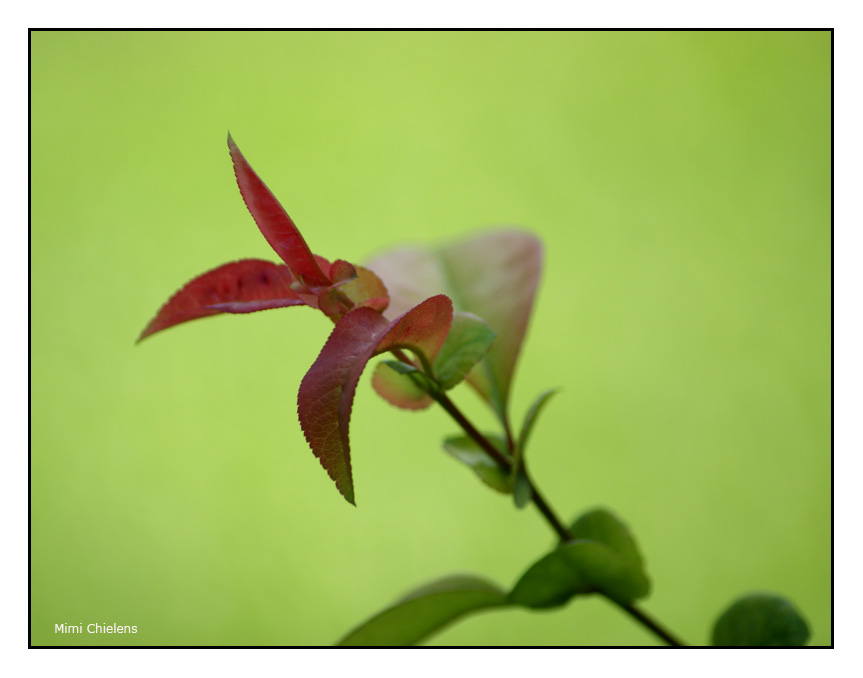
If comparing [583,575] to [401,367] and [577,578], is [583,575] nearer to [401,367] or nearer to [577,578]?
[577,578]

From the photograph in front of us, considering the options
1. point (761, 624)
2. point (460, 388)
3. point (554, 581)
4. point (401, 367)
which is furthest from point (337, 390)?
point (460, 388)

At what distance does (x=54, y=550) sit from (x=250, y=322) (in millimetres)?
476

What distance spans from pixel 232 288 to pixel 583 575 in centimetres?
21

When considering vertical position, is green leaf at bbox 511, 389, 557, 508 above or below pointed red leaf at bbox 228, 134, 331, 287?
below

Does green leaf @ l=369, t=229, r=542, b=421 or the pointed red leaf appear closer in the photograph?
the pointed red leaf

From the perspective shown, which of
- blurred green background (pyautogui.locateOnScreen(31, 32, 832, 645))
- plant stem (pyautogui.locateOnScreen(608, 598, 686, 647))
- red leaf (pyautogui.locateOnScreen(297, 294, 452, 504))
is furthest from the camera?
blurred green background (pyautogui.locateOnScreen(31, 32, 832, 645))

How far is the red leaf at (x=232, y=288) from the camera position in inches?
12.0

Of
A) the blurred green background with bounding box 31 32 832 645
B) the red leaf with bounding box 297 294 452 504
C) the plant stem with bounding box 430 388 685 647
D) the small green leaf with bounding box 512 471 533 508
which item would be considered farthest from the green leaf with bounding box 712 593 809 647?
the blurred green background with bounding box 31 32 832 645

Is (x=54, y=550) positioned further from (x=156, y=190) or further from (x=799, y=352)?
(x=799, y=352)

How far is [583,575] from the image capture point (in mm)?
357

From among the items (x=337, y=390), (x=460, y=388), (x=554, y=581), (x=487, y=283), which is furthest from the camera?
(x=460, y=388)

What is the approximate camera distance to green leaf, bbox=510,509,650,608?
1.12 feet

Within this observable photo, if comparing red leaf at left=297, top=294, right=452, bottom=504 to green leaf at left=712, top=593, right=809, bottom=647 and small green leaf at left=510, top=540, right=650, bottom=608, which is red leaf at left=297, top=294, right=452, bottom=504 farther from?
green leaf at left=712, top=593, right=809, bottom=647

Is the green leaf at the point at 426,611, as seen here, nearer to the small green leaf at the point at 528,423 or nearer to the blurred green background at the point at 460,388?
the small green leaf at the point at 528,423
